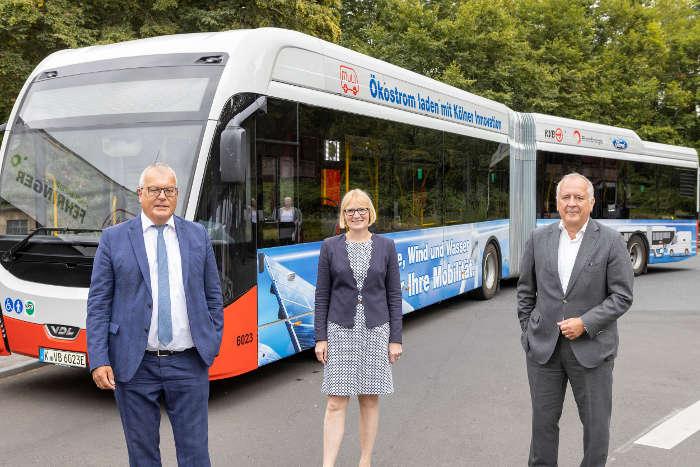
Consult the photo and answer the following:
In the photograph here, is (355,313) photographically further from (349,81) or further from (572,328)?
(349,81)

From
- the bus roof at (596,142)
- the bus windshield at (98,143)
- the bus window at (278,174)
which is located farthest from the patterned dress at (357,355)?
the bus roof at (596,142)

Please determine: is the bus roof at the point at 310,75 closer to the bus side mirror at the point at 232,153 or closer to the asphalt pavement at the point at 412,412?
the bus side mirror at the point at 232,153

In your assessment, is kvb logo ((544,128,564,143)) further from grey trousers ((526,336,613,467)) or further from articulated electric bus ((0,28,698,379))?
grey trousers ((526,336,613,467))

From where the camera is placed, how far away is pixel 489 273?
12.8m

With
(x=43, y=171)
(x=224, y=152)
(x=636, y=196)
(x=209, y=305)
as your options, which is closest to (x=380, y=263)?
(x=209, y=305)

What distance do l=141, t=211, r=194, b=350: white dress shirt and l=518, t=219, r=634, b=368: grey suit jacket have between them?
70.0 inches

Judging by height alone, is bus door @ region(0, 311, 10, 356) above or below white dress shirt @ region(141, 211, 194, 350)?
below

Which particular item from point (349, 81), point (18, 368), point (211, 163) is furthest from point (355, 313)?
point (18, 368)

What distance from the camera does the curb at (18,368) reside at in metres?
7.34

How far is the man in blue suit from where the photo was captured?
3395 mm


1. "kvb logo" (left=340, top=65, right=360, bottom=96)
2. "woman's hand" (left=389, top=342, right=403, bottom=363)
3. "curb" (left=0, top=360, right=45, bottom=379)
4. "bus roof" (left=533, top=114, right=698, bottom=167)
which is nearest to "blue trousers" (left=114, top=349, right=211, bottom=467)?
"woman's hand" (left=389, top=342, right=403, bottom=363)

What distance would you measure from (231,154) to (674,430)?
3868mm

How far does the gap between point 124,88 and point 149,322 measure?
341 cm

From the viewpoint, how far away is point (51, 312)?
5930 millimetres
